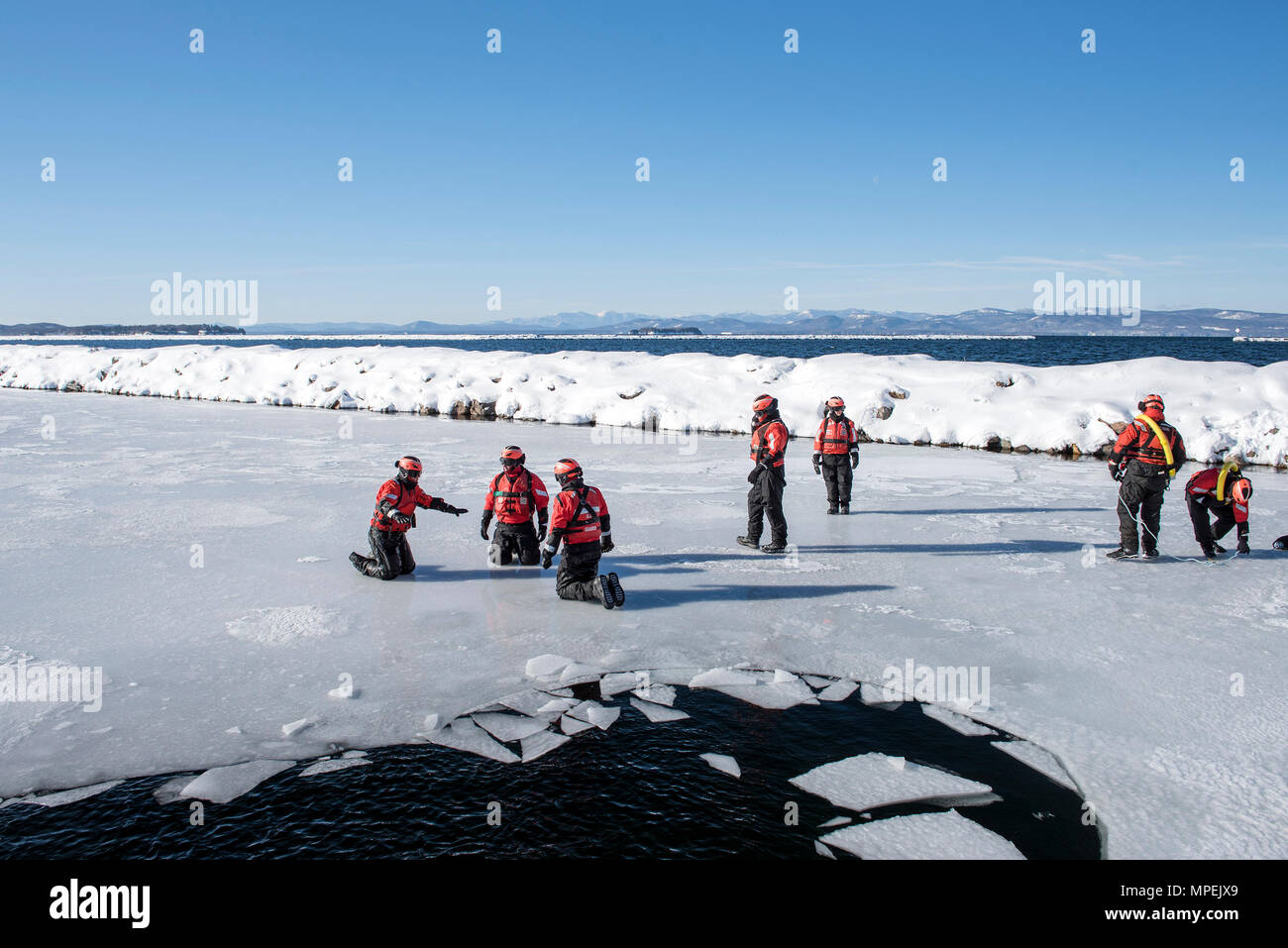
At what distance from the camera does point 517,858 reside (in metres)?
3.35

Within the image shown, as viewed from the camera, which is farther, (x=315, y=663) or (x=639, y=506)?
(x=639, y=506)

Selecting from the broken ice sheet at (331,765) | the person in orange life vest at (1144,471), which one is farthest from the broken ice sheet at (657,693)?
the person in orange life vest at (1144,471)

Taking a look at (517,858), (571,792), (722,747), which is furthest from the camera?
(722,747)

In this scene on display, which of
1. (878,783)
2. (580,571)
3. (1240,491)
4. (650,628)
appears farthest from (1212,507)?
(580,571)

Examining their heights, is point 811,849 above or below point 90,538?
below

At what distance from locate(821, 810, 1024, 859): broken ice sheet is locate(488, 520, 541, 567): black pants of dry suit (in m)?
5.24

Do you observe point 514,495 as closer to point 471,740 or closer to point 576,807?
point 471,740

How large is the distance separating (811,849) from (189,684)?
4.21m

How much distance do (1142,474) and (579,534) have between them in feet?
20.0

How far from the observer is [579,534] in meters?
7.08
